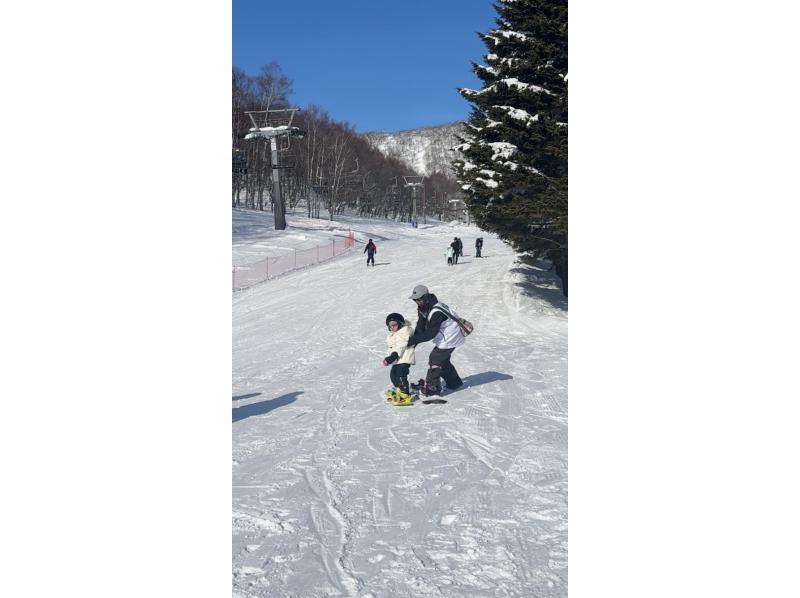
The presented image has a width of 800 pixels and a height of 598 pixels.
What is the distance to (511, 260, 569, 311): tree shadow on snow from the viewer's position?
17.5 meters

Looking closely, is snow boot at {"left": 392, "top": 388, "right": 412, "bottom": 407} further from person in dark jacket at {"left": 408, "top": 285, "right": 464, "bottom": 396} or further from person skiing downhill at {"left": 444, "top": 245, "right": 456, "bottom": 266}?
person skiing downhill at {"left": 444, "top": 245, "right": 456, "bottom": 266}

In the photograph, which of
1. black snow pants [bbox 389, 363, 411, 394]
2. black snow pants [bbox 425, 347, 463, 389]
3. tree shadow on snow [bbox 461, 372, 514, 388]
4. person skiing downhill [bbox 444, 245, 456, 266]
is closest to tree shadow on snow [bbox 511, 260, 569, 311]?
person skiing downhill [bbox 444, 245, 456, 266]

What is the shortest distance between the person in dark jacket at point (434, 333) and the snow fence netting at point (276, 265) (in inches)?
724

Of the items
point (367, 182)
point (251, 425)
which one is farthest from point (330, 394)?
point (367, 182)

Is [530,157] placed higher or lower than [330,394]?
higher

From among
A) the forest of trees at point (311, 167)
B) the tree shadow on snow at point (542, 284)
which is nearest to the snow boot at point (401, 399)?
the tree shadow on snow at point (542, 284)

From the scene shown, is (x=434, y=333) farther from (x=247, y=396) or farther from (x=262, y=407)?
(x=247, y=396)

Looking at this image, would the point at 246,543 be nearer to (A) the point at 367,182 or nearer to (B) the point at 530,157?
(B) the point at 530,157

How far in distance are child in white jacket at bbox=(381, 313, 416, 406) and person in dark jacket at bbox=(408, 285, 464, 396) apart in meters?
0.11

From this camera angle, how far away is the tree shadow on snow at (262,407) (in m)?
7.87

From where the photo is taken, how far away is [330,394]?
8781 mm

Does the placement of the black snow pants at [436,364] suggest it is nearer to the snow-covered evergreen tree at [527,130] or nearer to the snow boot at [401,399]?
the snow boot at [401,399]

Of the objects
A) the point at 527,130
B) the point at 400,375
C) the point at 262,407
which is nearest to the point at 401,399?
the point at 400,375
